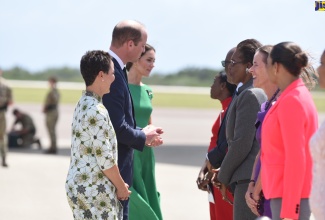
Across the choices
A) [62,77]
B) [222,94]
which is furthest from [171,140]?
[62,77]

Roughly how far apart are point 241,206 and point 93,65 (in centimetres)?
142

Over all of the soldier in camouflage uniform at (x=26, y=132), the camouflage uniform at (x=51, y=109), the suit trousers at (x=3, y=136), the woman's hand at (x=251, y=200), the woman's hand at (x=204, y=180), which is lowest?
the soldier in camouflage uniform at (x=26, y=132)

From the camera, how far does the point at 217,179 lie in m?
6.98

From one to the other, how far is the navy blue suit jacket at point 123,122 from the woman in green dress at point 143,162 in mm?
917

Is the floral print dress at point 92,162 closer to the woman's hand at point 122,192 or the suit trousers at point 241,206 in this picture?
the woman's hand at point 122,192

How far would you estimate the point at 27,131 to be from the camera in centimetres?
2256

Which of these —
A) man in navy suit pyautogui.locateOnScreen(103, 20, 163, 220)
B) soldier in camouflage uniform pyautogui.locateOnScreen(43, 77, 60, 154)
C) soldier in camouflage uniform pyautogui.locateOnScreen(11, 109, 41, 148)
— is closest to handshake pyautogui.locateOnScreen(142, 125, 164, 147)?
man in navy suit pyautogui.locateOnScreen(103, 20, 163, 220)

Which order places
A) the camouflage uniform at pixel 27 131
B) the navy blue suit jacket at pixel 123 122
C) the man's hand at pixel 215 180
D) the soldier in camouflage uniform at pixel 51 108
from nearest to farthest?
1. the navy blue suit jacket at pixel 123 122
2. the man's hand at pixel 215 180
3. the soldier in camouflage uniform at pixel 51 108
4. the camouflage uniform at pixel 27 131

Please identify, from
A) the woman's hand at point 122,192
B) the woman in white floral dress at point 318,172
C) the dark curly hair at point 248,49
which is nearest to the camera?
the woman in white floral dress at point 318,172

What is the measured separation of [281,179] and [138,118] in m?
2.77

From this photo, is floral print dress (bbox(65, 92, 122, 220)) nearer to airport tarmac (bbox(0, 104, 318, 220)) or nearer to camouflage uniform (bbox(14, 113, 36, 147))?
airport tarmac (bbox(0, 104, 318, 220))

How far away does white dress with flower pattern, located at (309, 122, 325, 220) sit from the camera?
4832mm

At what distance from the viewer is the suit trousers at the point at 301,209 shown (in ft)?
17.0

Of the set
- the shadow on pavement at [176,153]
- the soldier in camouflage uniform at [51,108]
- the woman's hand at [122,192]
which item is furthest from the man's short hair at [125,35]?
the soldier in camouflage uniform at [51,108]
